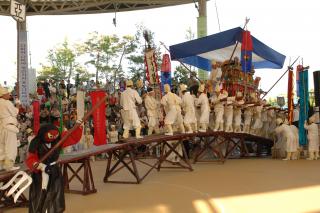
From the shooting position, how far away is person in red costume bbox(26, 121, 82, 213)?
5539 millimetres

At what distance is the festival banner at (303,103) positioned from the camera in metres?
13.6

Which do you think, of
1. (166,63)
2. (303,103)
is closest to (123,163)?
(166,63)

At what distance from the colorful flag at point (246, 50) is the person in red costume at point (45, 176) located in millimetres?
A: 9397

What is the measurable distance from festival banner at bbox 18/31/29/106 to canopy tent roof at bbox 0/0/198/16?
7336mm

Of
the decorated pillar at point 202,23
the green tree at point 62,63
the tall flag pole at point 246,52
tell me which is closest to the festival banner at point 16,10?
the tall flag pole at point 246,52

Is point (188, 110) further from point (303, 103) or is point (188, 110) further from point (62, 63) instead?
point (62, 63)

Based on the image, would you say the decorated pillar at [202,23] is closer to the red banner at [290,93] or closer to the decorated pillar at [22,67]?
the red banner at [290,93]

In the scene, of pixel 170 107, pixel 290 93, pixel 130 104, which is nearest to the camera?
pixel 130 104

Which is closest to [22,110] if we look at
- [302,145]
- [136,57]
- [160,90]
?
[160,90]

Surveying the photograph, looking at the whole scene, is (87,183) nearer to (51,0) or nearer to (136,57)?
(51,0)

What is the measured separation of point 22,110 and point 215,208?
11.1m

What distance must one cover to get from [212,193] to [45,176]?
3.69 m

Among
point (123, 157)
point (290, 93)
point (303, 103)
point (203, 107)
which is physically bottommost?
point (123, 157)

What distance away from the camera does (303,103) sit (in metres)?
13.8
